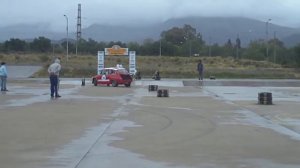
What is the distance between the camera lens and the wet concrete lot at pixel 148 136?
1007 centimetres

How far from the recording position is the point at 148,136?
13203 millimetres

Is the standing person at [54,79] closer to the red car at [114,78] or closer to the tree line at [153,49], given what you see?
the red car at [114,78]

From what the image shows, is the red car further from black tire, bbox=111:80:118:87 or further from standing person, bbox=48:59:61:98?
standing person, bbox=48:59:61:98

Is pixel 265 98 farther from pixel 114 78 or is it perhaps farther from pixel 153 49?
pixel 153 49

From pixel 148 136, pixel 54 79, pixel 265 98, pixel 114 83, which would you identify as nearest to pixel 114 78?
pixel 114 83

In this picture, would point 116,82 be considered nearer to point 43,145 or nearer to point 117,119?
point 117,119

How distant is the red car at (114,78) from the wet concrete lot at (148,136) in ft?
66.3

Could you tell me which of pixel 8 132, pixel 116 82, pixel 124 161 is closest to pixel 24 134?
pixel 8 132

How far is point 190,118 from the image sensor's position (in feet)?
56.8

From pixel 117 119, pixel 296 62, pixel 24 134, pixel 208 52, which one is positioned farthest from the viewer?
pixel 208 52

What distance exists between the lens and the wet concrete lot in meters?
10.1

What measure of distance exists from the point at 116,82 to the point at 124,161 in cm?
3209

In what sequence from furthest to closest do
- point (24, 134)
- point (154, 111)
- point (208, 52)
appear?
point (208, 52)
point (154, 111)
point (24, 134)

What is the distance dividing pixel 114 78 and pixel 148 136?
29061 millimetres
